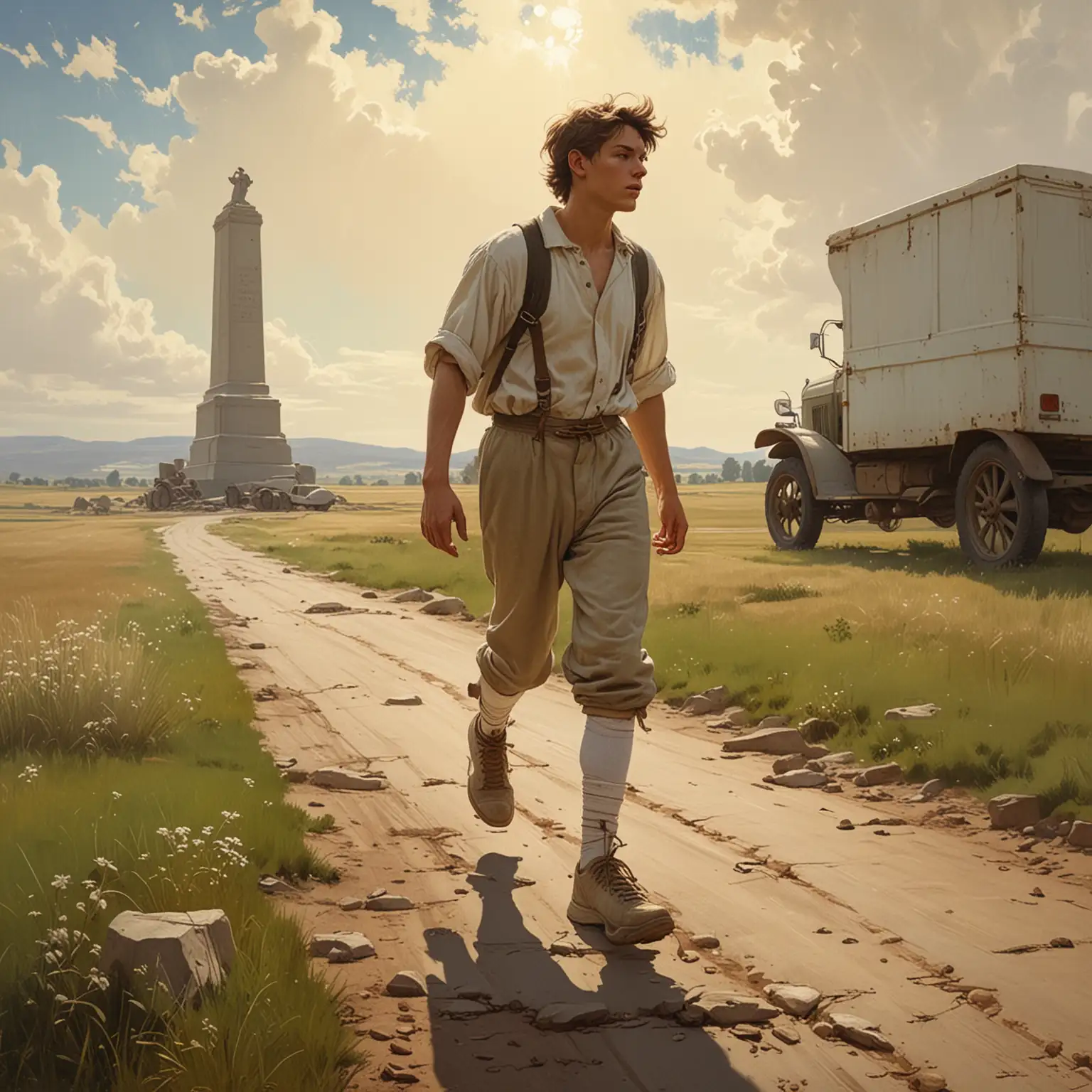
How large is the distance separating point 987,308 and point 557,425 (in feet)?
33.6

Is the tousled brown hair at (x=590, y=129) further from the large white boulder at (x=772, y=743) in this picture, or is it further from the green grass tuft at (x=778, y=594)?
the green grass tuft at (x=778, y=594)

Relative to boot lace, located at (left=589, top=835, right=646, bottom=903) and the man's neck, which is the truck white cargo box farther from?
boot lace, located at (left=589, top=835, right=646, bottom=903)

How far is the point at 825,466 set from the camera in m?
16.5

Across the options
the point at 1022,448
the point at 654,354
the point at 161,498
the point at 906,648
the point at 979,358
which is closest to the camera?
the point at 654,354

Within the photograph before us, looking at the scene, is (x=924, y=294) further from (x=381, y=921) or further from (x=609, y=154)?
(x=381, y=921)

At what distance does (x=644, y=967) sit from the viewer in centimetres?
343

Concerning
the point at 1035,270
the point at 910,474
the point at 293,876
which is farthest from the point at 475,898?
the point at 910,474

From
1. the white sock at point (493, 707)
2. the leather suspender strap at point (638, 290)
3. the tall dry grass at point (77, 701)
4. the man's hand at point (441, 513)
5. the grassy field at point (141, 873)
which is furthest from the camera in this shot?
the tall dry grass at point (77, 701)

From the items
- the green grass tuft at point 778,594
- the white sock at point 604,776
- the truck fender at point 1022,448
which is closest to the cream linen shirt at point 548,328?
the white sock at point 604,776

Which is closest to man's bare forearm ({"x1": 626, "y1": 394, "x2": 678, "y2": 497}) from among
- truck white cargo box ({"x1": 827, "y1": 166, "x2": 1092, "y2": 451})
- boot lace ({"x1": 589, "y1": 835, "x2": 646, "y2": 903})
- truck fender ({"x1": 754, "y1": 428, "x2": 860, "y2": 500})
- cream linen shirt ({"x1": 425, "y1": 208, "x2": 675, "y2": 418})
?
cream linen shirt ({"x1": 425, "y1": 208, "x2": 675, "y2": 418})

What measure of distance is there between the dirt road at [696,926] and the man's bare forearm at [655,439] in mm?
1364

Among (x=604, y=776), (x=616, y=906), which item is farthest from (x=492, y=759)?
(x=616, y=906)

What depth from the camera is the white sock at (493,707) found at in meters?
4.38

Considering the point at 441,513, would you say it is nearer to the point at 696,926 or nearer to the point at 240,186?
the point at 696,926
